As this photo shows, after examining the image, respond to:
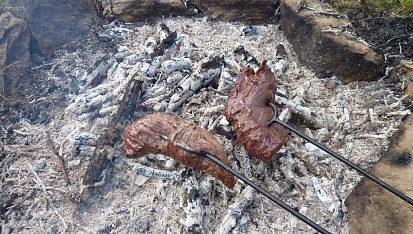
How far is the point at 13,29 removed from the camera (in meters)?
4.04

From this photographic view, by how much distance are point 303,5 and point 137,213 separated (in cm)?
392

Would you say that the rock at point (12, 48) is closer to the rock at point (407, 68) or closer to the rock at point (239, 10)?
the rock at point (239, 10)

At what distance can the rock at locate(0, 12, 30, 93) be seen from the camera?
3770mm

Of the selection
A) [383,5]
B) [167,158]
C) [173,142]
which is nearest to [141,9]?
[167,158]

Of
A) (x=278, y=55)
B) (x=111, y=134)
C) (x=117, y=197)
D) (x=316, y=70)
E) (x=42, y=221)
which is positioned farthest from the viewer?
(x=278, y=55)

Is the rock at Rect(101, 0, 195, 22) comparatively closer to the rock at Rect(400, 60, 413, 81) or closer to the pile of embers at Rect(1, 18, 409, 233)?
the pile of embers at Rect(1, 18, 409, 233)

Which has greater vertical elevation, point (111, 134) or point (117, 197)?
point (111, 134)

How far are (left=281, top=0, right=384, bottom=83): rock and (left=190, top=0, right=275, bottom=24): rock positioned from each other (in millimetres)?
564

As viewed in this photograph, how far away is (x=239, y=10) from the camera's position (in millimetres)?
4992

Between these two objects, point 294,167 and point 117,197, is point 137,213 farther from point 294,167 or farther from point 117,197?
point 294,167

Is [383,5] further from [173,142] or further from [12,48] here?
→ [12,48]

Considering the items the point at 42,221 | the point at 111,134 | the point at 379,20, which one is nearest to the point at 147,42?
the point at 111,134

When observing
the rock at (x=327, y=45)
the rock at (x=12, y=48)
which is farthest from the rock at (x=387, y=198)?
the rock at (x=12, y=48)

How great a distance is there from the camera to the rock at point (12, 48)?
3.77m
